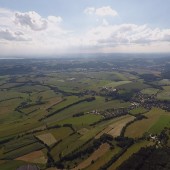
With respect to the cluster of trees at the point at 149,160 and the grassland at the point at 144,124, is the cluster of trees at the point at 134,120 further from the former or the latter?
the cluster of trees at the point at 149,160

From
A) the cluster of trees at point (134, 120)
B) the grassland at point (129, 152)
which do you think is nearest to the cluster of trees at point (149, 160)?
the grassland at point (129, 152)

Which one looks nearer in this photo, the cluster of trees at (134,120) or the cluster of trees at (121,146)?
the cluster of trees at (121,146)

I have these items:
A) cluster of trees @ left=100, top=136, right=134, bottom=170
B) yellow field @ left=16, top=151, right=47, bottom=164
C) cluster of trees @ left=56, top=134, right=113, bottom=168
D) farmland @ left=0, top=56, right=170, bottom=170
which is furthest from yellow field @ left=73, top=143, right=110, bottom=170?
yellow field @ left=16, top=151, right=47, bottom=164

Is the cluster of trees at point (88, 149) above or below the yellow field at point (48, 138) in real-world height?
above

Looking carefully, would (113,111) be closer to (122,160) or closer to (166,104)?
(166,104)

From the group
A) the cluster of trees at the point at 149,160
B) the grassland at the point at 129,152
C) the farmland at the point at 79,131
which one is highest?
the cluster of trees at the point at 149,160

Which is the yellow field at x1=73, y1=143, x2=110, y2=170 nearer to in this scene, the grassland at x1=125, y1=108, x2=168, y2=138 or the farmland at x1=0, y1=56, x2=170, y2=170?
the farmland at x1=0, y1=56, x2=170, y2=170

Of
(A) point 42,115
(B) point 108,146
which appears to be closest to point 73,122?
(A) point 42,115

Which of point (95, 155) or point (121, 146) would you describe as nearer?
point (95, 155)

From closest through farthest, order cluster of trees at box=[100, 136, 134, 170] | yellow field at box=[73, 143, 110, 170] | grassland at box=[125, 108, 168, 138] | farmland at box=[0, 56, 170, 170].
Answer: cluster of trees at box=[100, 136, 134, 170], yellow field at box=[73, 143, 110, 170], farmland at box=[0, 56, 170, 170], grassland at box=[125, 108, 168, 138]

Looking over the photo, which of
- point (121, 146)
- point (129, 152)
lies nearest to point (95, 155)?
point (121, 146)

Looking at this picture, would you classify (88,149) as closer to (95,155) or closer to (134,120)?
(95,155)

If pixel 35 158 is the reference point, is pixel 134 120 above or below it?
above
